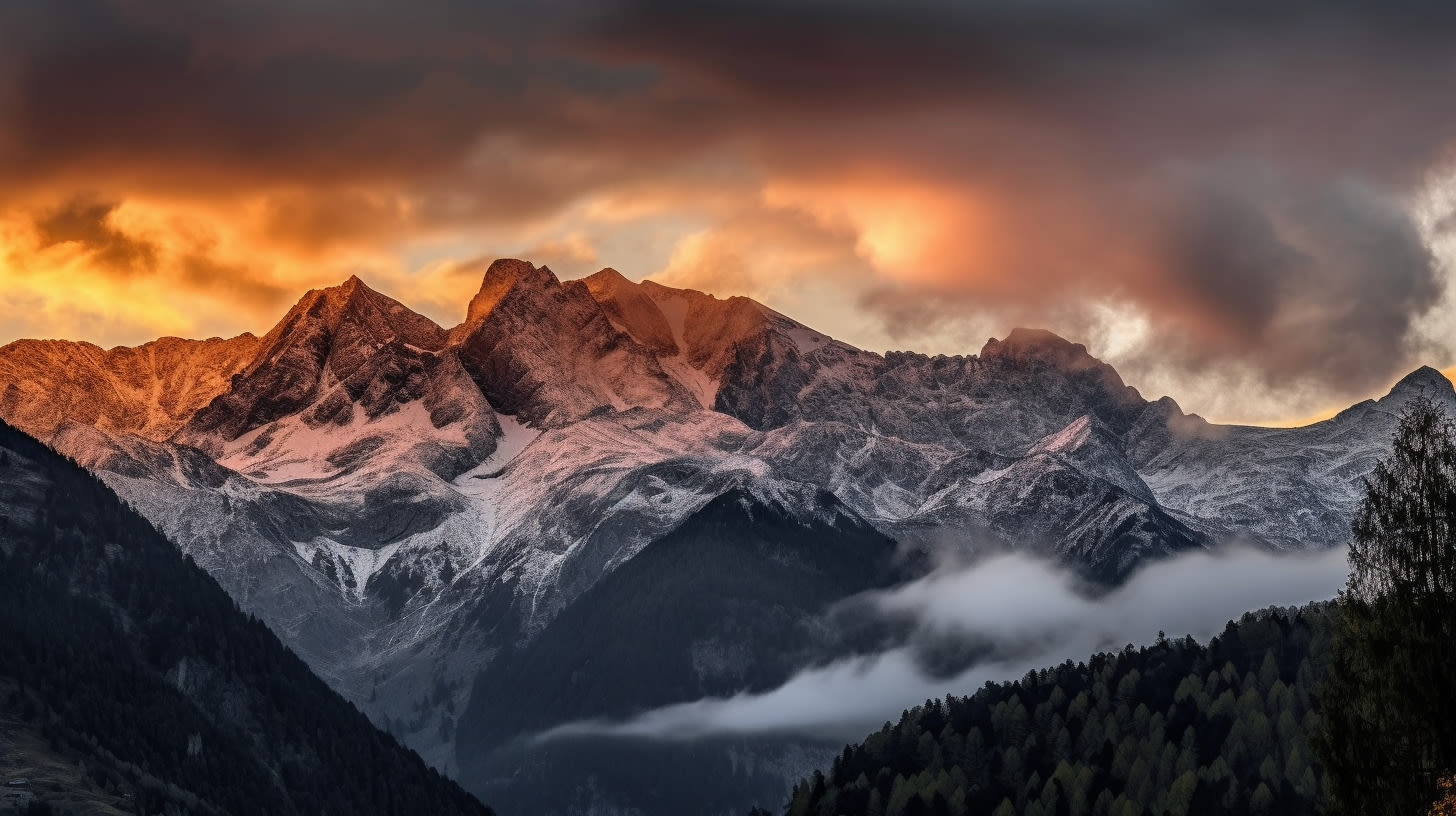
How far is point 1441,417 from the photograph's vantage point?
327 ft

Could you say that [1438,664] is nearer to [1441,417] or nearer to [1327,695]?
[1327,695]

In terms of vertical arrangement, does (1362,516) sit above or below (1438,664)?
above

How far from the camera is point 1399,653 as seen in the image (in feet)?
296

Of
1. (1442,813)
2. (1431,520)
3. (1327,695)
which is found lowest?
(1442,813)

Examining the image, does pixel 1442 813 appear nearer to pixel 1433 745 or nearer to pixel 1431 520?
pixel 1433 745

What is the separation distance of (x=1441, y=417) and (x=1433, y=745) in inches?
691

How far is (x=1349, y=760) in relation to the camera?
9075 centimetres

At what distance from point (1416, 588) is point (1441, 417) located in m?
11.0

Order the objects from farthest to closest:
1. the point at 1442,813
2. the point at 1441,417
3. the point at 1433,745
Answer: the point at 1441,417
the point at 1433,745
the point at 1442,813

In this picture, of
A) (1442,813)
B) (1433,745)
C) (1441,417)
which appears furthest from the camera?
(1441,417)

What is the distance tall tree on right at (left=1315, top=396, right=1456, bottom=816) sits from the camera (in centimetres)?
8931

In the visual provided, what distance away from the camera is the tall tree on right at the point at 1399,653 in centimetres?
8931

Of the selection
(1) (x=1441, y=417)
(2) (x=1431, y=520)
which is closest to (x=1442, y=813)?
(2) (x=1431, y=520)

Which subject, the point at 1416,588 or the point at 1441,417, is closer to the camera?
the point at 1416,588
